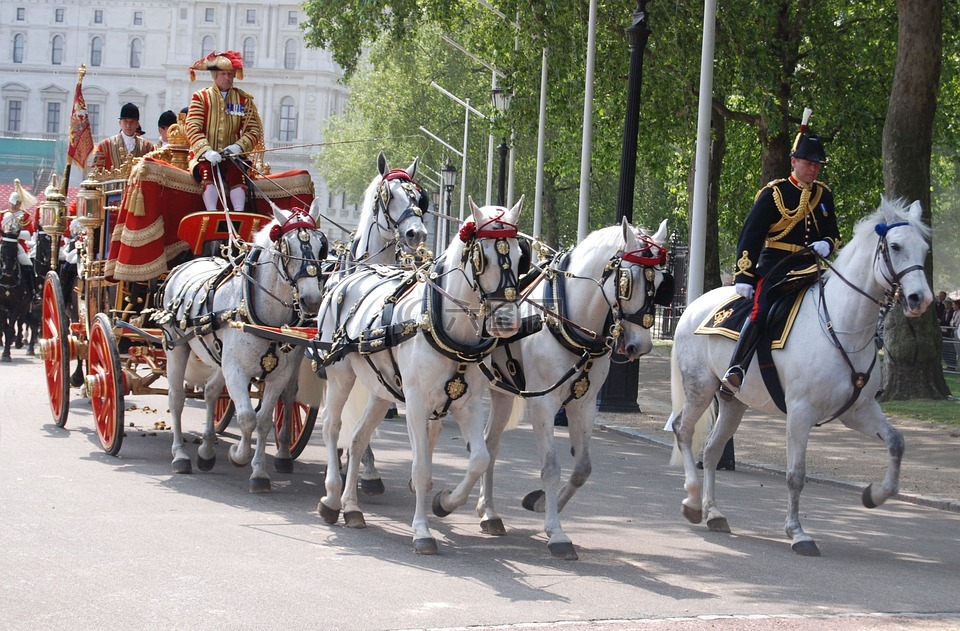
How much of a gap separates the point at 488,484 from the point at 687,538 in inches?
59.0

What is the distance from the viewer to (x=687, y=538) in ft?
30.5

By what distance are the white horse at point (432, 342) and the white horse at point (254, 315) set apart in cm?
112

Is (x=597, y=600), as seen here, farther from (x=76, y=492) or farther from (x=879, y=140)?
(x=879, y=140)

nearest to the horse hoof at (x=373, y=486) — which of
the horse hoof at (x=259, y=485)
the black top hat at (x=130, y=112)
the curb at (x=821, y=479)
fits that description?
the horse hoof at (x=259, y=485)

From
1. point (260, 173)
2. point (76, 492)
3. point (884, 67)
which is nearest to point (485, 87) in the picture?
point (884, 67)

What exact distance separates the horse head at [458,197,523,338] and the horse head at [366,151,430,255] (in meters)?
2.58

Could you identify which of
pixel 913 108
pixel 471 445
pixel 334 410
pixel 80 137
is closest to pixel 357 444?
pixel 334 410

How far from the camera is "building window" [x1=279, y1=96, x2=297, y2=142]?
11494cm

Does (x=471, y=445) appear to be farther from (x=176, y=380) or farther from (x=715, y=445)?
(x=176, y=380)

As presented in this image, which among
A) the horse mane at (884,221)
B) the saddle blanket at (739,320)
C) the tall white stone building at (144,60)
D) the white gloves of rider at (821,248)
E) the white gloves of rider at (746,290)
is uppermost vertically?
the tall white stone building at (144,60)

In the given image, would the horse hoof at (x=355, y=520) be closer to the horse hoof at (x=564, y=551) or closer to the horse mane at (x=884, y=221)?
the horse hoof at (x=564, y=551)

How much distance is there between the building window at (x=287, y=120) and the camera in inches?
4525

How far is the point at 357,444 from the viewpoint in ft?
30.8

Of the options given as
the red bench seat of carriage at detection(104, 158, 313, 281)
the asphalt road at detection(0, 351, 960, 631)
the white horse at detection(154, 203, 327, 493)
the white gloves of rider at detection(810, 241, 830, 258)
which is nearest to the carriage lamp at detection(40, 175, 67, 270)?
the red bench seat of carriage at detection(104, 158, 313, 281)
